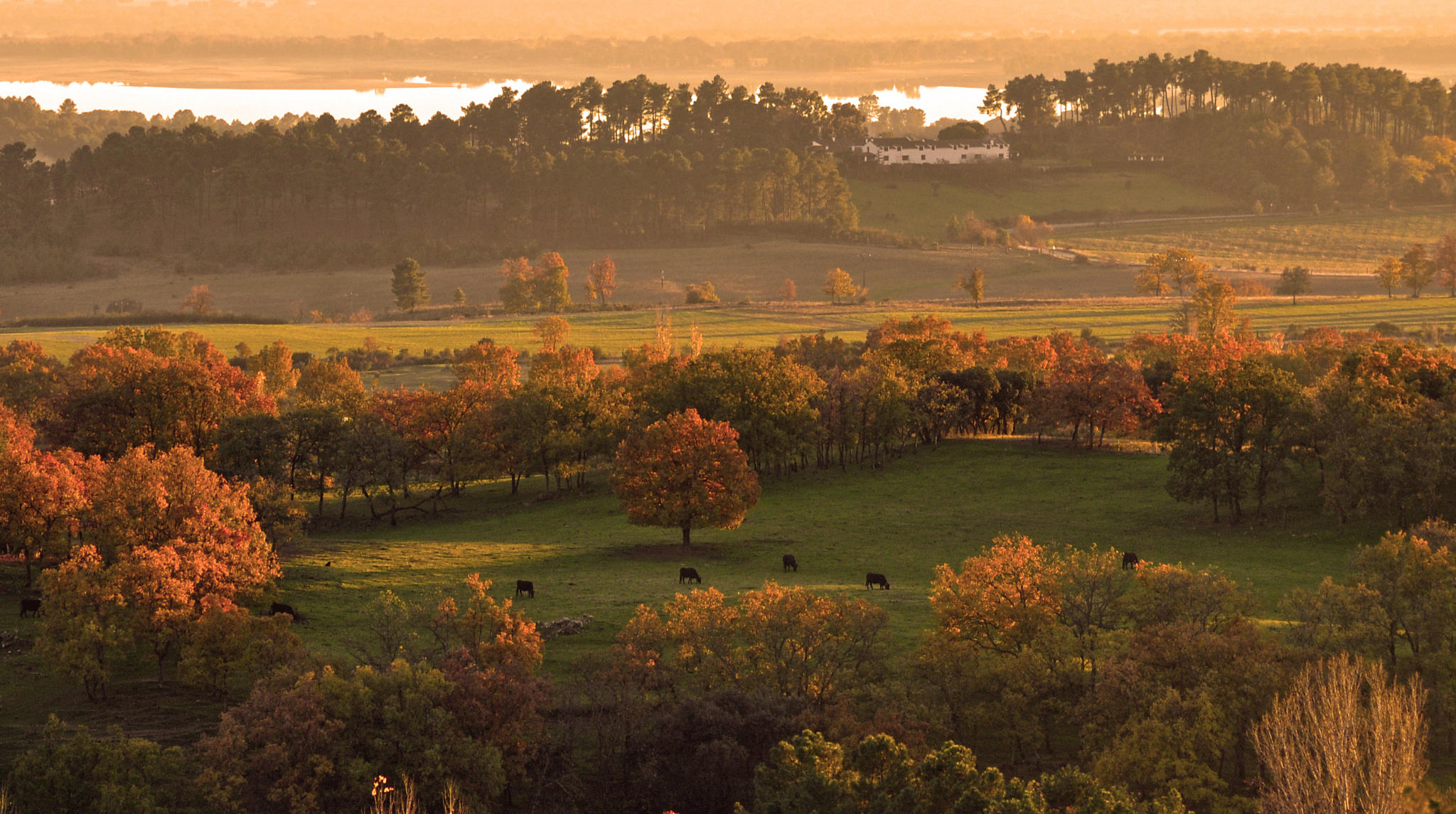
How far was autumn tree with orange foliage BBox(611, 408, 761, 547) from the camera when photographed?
80688 millimetres

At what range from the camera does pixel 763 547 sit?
80875 millimetres

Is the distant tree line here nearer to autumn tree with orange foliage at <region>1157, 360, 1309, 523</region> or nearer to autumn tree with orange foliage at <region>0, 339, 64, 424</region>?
autumn tree with orange foliage at <region>1157, 360, 1309, 523</region>

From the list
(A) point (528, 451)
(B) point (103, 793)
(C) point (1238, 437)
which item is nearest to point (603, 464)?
(A) point (528, 451)

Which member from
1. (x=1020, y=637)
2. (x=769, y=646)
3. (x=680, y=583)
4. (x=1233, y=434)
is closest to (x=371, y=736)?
(x=769, y=646)

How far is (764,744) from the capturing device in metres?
45.8

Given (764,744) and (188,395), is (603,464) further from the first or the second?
(764,744)

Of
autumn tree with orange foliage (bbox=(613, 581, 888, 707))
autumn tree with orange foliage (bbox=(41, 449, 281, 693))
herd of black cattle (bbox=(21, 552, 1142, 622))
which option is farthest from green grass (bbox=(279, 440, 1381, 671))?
autumn tree with orange foliage (bbox=(613, 581, 888, 707))

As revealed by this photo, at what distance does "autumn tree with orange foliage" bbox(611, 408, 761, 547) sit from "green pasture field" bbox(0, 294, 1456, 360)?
69727mm

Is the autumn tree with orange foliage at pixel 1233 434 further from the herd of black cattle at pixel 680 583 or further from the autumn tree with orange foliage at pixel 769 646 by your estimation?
the autumn tree with orange foliage at pixel 769 646

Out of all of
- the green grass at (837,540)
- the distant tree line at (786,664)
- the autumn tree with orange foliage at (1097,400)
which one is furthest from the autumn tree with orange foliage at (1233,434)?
the autumn tree with orange foliage at (1097,400)

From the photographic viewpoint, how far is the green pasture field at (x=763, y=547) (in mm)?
56625

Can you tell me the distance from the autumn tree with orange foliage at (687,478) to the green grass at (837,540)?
204cm

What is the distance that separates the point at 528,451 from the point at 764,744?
53.3 m

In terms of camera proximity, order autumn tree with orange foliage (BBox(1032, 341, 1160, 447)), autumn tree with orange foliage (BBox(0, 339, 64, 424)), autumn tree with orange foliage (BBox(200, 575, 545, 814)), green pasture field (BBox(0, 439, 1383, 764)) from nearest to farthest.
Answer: autumn tree with orange foliage (BBox(200, 575, 545, 814)), green pasture field (BBox(0, 439, 1383, 764)), autumn tree with orange foliage (BBox(1032, 341, 1160, 447)), autumn tree with orange foliage (BBox(0, 339, 64, 424))
